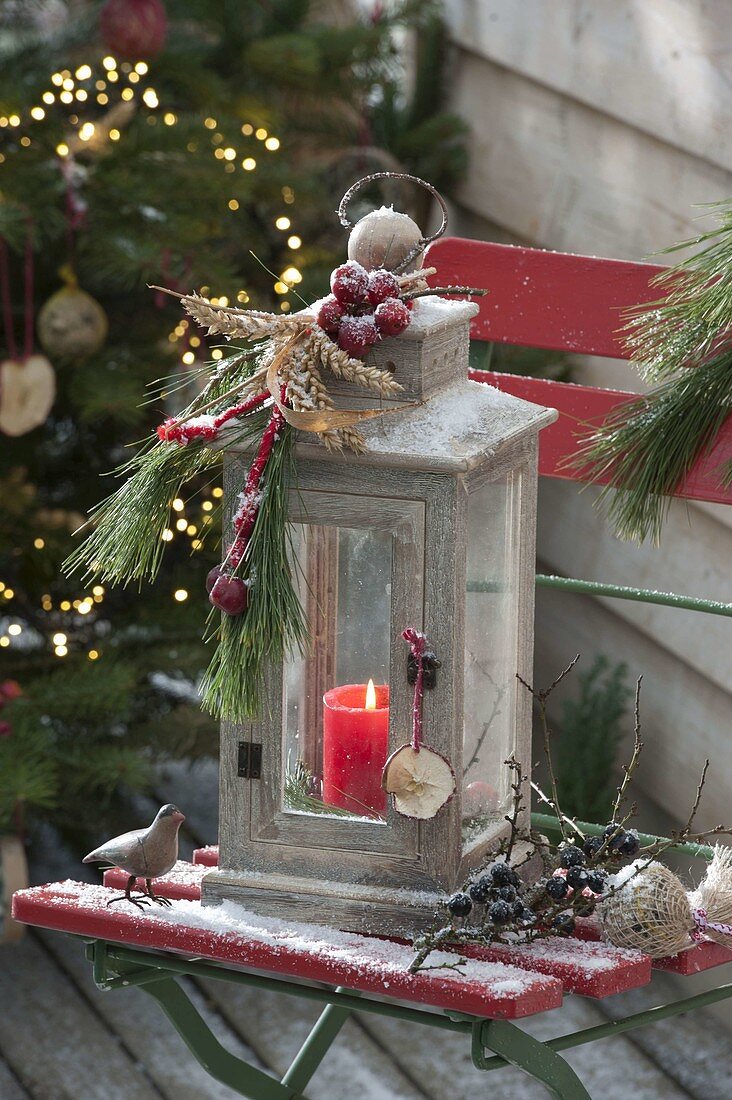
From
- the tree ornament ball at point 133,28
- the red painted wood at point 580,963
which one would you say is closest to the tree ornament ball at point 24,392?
the tree ornament ball at point 133,28

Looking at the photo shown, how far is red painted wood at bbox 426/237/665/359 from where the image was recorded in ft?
3.89

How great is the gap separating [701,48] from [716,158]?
0.12 metres

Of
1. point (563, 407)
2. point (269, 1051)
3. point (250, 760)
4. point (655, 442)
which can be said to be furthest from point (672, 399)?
point (269, 1051)

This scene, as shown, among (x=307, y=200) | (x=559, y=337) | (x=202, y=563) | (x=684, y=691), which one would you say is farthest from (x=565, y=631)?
(x=559, y=337)

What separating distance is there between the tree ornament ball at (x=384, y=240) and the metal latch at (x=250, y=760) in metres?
0.30

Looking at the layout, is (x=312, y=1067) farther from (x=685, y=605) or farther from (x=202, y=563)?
(x=202, y=563)

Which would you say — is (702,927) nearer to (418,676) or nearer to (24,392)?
(418,676)

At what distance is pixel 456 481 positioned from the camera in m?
0.89

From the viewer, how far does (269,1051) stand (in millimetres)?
1935

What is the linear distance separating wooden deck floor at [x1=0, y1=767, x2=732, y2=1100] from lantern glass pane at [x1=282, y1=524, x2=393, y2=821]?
101 centimetres

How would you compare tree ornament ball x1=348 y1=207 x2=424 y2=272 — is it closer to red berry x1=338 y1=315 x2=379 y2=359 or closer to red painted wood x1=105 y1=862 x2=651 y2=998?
red berry x1=338 y1=315 x2=379 y2=359

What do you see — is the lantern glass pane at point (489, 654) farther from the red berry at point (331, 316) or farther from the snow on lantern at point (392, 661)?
the red berry at point (331, 316)

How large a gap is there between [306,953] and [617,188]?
1.32m

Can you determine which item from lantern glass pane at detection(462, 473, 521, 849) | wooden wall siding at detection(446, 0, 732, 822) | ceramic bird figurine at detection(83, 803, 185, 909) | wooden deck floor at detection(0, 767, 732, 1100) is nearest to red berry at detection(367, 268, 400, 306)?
lantern glass pane at detection(462, 473, 521, 849)
